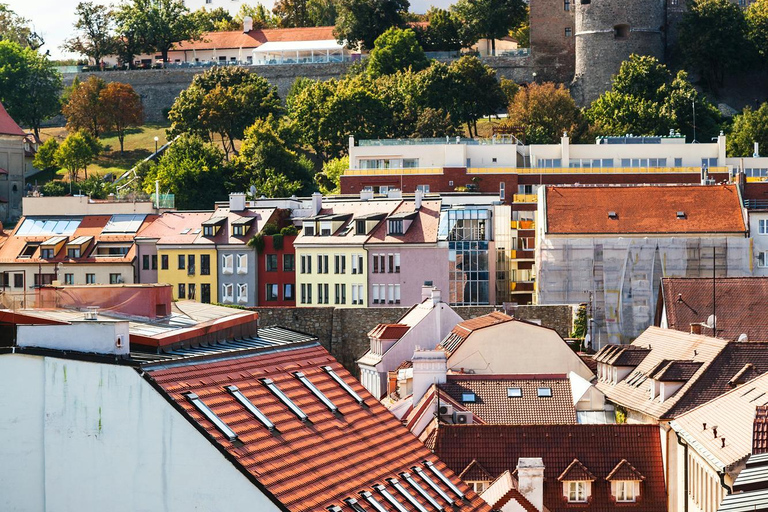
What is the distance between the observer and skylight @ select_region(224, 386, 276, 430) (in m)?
28.2

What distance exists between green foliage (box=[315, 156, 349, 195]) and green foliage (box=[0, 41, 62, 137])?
32.6 metres

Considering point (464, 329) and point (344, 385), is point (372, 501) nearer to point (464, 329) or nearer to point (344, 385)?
point (344, 385)

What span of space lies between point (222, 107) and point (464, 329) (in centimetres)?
6040

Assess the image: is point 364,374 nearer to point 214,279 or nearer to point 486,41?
point 214,279

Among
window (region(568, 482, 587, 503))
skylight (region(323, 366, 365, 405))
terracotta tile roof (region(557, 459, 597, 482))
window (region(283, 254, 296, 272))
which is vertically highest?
skylight (region(323, 366, 365, 405))

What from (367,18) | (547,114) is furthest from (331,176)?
(367,18)

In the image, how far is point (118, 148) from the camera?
13012 centimetres

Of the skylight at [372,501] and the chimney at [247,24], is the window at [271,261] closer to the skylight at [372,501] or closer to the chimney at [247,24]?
the skylight at [372,501]

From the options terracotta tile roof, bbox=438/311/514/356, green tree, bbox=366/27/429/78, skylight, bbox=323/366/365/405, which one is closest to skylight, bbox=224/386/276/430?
skylight, bbox=323/366/365/405

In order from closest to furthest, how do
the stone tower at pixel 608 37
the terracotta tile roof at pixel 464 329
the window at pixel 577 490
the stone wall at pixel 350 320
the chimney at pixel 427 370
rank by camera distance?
the window at pixel 577 490 → the chimney at pixel 427 370 → the terracotta tile roof at pixel 464 329 → the stone wall at pixel 350 320 → the stone tower at pixel 608 37

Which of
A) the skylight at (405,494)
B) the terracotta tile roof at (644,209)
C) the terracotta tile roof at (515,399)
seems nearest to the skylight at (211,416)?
the skylight at (405,494)

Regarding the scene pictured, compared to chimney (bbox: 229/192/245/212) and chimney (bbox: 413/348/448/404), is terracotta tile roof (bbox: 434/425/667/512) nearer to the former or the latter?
chimney (bbox: 413/348/448/404)

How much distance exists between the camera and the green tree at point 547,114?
111 m

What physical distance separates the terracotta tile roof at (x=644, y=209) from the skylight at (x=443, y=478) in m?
41.5
